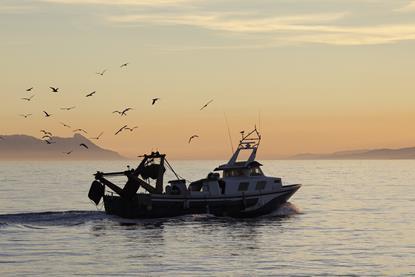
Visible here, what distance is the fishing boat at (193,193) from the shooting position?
2606 inches

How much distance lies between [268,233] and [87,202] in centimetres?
4485

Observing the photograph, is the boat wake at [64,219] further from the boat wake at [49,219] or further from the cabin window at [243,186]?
the cabin window at [243,186]

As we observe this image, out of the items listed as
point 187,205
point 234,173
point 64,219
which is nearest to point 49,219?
point 64,219

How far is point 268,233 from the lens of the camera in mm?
60125

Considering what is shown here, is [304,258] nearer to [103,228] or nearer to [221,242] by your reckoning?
[221,242]

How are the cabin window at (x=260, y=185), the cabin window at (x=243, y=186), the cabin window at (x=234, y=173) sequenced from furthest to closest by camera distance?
the cabin window at (x=260, y=185) < the cabin window at (x=234, y=173) < the cabin window at (x=243, y=186)

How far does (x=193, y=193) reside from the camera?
6769cm

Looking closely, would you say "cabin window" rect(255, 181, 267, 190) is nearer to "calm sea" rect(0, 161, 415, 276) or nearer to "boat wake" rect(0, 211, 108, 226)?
"calm sea" rect(0, 161, 415, 276)

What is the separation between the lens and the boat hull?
65938 mm

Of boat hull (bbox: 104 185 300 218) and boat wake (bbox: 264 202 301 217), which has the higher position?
boat hull (bbox: 104 185 300 218)

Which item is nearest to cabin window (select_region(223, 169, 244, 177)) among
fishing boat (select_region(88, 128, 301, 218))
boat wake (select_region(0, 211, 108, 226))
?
fishing boat (select_region(88, 128, 301, 218))

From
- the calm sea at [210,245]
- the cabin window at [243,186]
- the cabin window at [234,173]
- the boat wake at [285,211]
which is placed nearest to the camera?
the calm sea at [210,245]

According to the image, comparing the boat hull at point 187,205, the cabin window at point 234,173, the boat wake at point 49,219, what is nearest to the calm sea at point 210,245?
the boat wake at point 49,219

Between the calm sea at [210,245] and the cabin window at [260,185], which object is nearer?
the calm sea at [210,245]
